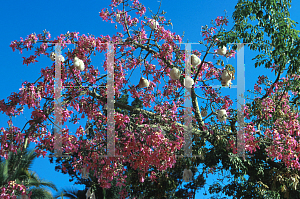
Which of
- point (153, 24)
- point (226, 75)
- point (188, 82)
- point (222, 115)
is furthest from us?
point (153, 24)

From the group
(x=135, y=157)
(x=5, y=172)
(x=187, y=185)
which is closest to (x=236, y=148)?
(x=135, y=157)

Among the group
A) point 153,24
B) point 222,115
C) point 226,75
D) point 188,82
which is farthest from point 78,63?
point 222,115

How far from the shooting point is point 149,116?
6.34 m

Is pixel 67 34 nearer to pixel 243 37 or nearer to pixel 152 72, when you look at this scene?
pixel 152 72

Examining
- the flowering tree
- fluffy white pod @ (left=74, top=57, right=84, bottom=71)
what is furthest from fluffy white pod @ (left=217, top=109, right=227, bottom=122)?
A: fluffy white pod @ (left=74, top=57, right=84, bottom=71)

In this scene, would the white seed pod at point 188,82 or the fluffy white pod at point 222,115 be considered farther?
the fluffy white pod at point 222,115

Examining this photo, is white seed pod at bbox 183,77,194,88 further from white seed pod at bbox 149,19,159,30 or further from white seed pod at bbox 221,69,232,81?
white seed pod at bbox 149,19,159,30

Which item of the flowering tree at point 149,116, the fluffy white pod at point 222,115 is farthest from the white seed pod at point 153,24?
the fluffy white pod at point 222,115

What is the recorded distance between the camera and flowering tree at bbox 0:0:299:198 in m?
5.59

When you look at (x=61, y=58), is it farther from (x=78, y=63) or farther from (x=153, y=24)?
(x=153, y=24)

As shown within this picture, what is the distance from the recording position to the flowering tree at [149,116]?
5590mm

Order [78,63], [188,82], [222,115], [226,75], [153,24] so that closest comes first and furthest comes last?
[78,63] → [226,75] → [188,82] → [222,115] → [153,24]

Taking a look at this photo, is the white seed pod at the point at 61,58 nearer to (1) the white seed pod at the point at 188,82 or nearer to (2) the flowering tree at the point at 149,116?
(2) the flowering tree at the point at 149,116

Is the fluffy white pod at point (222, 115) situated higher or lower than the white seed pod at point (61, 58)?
lower
